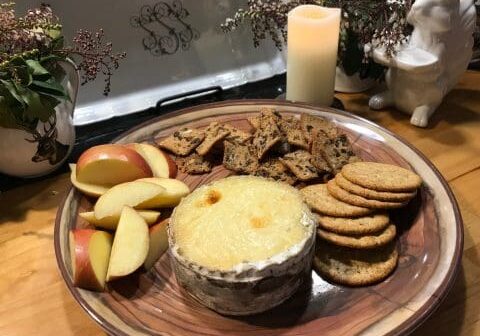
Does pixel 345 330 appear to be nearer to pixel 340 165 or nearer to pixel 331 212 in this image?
pixel 331 212

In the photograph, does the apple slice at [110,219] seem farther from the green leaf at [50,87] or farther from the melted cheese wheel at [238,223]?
the green leaf at [50,87]

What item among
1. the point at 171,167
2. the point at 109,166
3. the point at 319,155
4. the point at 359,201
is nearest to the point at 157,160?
the point at 171,167

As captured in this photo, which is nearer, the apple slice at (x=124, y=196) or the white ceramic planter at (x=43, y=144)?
the apple slice at (x=124, y=196)

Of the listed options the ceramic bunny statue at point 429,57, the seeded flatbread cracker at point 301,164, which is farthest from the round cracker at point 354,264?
the ceramic bunny statue at point 429,57

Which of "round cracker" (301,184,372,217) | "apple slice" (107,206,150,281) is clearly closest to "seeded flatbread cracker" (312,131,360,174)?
"round cracker" (301,184,372,217)

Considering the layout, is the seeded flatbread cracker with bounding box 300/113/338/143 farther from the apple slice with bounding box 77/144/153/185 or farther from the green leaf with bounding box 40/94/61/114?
the green leaf with bounding box 40/94/61/114

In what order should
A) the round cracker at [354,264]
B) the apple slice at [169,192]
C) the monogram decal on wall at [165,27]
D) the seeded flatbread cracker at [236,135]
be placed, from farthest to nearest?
1. the monogram decal on wall at [165,27]
2. the seeded flatbread cracker at [236,135]
3. the apple slice at [169,192]
4. the round cracker at [354,264]

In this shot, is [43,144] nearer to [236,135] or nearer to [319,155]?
[236,135]
